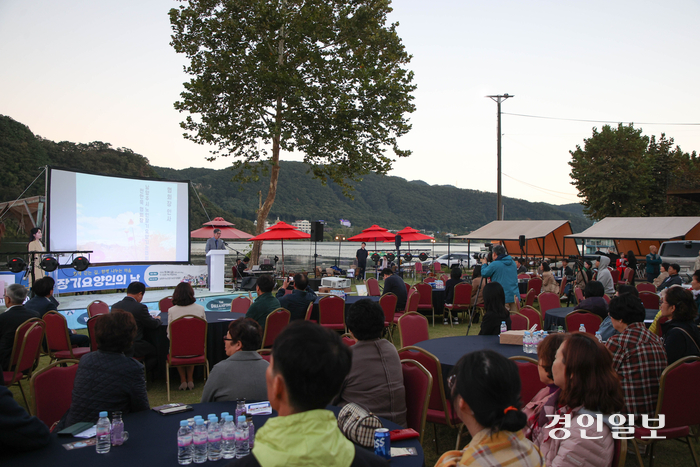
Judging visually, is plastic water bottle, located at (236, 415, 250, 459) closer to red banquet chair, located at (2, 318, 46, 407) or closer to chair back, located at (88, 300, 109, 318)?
red banquet chair, located at (2, 318, 46, 407)

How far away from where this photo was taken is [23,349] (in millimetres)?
4148

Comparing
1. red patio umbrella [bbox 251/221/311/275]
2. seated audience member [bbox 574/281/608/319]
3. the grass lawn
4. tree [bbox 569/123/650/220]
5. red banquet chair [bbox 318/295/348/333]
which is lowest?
the grass lawn

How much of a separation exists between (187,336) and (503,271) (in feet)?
15.5

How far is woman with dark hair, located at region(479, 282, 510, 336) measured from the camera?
4.82 metres

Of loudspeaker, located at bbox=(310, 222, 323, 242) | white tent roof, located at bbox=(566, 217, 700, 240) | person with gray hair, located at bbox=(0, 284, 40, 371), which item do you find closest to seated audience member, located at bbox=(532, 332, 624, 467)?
person with gray hair, located at bbox=(0, 284, 40, 371)

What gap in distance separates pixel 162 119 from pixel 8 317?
18.3 meters

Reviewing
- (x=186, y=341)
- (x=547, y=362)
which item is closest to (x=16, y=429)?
(x=547, y=362)

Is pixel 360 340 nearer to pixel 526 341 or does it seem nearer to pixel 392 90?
pixel 526 341

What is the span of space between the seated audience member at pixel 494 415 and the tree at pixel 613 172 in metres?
28.2

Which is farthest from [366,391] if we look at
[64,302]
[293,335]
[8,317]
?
[64,302]

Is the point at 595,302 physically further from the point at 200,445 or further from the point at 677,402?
the point at 200,445

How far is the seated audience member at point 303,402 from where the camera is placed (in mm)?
1064

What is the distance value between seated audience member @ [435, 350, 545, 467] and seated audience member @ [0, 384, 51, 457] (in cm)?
179

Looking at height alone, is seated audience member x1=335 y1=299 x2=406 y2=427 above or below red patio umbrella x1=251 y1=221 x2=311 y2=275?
below
